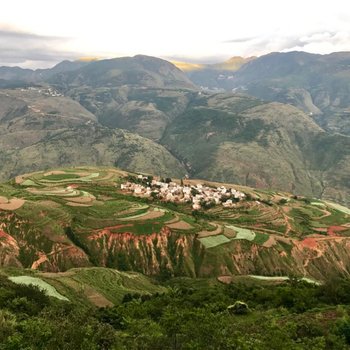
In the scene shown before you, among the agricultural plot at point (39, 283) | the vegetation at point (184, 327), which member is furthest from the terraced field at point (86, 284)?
the vegetation at point (184, 327)

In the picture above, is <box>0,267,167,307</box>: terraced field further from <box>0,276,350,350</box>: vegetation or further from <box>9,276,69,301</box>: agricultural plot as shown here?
<box>0,276,350,350</box>: vegetation

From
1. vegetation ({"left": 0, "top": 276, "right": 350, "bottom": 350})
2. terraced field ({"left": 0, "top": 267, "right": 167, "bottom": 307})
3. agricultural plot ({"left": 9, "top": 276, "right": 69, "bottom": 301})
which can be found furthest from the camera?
terraced field ({"left": 0, "top": 267, "right": 167, "bottom": 307})

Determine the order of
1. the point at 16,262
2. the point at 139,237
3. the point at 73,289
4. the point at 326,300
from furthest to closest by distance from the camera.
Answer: the point at 139,237
the point at 16,262
the point at 73,289
the point at 326,300

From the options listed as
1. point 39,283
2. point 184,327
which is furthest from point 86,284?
point 184,327

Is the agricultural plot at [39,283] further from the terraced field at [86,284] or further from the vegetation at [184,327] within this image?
the vegetation at [184,327]

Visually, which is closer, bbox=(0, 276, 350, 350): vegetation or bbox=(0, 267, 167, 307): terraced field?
bbox=(0, 276, 350, 350): vegetation

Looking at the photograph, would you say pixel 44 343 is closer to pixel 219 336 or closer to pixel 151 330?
pixel 151 330

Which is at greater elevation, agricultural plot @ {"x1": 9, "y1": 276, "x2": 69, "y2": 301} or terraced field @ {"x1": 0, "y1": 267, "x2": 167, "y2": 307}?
agricultural plot @ {"x1": 9, "y1": 276, "x2": 69, "y2": 301}

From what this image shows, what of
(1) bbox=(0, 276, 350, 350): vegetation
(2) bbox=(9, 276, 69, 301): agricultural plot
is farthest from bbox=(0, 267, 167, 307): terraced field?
(1) bbox=(0, 276, 350, 350): vegetation

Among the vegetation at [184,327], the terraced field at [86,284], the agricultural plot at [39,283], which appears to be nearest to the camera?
the vegetation at [184,327]

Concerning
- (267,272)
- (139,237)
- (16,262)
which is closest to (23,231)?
(16,262)

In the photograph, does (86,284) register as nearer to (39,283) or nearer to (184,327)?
(39,283)
